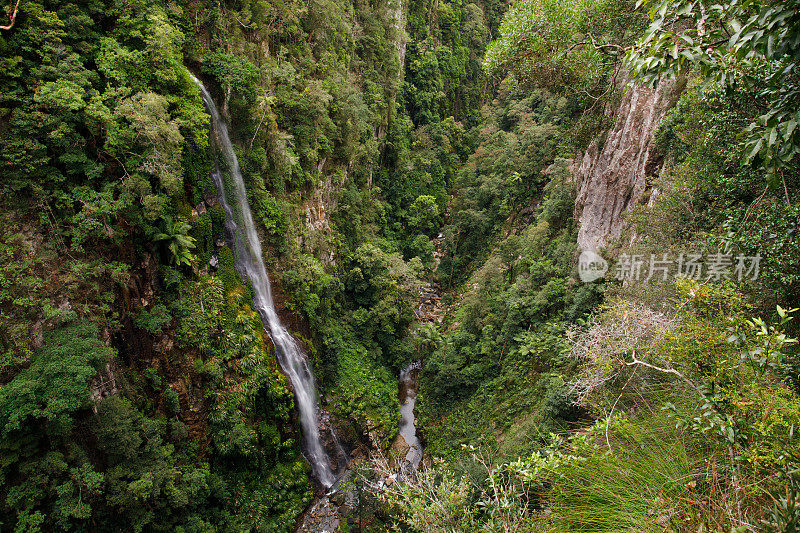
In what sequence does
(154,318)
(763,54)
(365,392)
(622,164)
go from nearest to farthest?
(763,54) < (154,318) < (622,164) < (365,392)

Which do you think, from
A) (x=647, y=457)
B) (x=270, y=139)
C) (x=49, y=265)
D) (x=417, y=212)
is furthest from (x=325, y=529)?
(x=417, y=212)

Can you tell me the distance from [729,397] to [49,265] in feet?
30.5

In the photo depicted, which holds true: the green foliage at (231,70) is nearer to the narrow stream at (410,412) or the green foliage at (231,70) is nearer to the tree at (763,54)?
the tree at (763,54)

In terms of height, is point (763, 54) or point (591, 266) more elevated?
point (763, 54)

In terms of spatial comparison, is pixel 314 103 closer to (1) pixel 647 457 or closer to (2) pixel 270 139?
(2) pixel 270 139

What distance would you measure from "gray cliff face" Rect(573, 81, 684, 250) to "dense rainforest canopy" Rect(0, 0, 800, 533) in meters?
0.08

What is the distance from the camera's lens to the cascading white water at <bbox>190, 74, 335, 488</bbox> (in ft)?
36.6

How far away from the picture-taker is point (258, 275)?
477 inches

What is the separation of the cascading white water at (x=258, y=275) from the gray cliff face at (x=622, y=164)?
9.66m

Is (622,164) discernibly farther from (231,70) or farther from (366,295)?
(231,70)

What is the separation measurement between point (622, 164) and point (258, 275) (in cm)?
1087

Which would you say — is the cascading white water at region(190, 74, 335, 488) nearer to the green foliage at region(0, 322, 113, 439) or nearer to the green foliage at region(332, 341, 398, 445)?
the green foliage at region(332, 341, 398, 445)

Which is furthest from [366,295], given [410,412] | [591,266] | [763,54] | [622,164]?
[763,54]

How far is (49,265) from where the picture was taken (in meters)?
6.75
